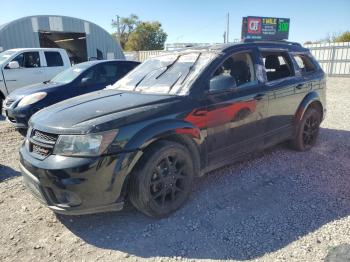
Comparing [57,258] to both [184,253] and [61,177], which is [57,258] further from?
[184,253]

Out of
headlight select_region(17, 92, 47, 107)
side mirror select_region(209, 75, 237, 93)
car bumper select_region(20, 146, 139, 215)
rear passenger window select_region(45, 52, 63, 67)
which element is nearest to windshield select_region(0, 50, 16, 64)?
rear passenger window select_region(45, 52, 63, 67)

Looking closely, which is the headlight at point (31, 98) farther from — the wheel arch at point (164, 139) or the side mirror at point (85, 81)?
the wheel arch at point (164, 139)

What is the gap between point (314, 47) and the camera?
20.0 meters

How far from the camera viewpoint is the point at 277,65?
4.45 meters

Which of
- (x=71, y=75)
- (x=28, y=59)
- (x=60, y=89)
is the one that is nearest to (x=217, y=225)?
(x=60, y=89)

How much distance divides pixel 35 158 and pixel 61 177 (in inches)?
17.3

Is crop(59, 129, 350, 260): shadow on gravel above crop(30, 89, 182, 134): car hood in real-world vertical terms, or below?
below

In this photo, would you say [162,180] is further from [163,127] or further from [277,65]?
[277,65]

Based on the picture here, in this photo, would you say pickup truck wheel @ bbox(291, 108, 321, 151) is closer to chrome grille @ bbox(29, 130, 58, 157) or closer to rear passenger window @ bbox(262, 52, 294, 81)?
rear passenger window @ bbox(262, 52, 294, 81)

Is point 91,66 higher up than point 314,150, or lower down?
higher up

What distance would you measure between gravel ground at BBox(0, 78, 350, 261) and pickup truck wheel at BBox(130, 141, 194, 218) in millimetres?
158

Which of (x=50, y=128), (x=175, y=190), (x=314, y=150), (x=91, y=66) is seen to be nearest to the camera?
(x=50, y=128)

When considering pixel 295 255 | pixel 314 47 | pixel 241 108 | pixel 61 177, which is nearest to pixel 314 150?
pixel 241 108

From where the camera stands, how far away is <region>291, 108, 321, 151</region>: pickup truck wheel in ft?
15.4
